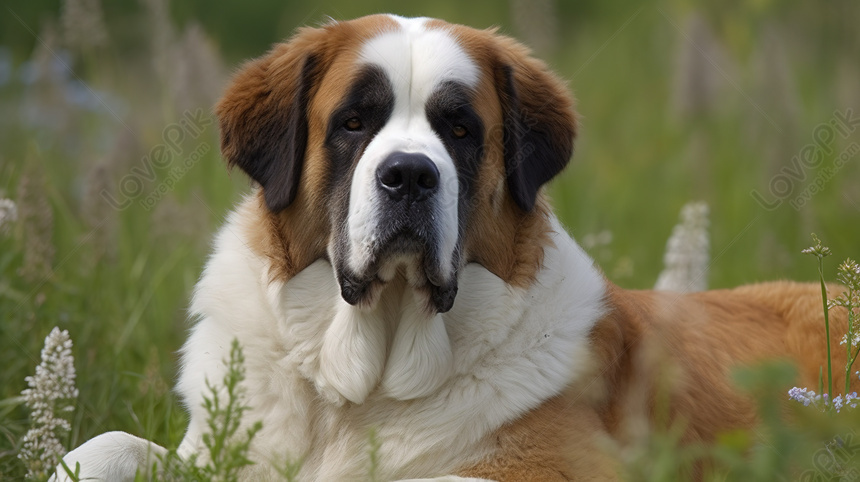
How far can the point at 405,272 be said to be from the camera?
329 cm

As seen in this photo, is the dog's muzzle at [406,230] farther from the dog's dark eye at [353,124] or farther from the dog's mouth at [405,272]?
the dog's dark eye at [353,124]

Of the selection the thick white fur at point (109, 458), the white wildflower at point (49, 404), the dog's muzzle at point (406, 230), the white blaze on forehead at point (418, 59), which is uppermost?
the white blaze on forehead at point (418, 59)

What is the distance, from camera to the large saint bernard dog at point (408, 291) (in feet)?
10.4

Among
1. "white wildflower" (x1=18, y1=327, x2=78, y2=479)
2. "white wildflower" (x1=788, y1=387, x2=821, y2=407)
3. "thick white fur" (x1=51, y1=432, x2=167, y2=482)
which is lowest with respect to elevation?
"white wildflower" (x1=18, y1=327, x2=78, y2=479)

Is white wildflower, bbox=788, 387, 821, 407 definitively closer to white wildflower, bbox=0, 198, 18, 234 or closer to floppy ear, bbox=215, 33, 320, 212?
floppy ear, bbox=215, 33, 320, 212

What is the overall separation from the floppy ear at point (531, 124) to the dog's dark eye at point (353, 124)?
1.91 feet

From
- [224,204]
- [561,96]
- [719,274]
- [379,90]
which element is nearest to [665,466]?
[379,90]

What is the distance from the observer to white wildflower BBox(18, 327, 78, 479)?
3.34m

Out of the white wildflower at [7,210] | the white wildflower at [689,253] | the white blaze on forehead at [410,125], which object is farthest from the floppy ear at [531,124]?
the white wildflower at [7,210]

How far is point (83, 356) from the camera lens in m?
4.60

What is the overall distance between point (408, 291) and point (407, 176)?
513 millimetres

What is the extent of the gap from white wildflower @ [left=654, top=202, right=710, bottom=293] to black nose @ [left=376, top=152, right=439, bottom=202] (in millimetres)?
2843

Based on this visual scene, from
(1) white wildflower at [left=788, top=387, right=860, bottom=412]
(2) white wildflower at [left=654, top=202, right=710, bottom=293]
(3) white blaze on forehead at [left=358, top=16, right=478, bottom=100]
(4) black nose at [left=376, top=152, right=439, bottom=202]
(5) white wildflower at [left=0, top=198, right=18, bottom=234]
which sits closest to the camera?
(1) white wildflower at [left=788, top=387, right=860, bottom=412]

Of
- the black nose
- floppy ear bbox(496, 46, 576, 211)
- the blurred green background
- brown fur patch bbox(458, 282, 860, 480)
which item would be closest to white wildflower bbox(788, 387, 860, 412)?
brown fur patch bbox(458, 282, 860, 480)
